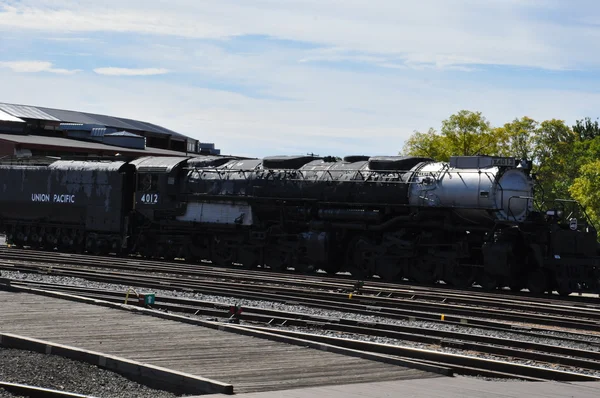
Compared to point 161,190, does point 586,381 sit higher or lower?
lower

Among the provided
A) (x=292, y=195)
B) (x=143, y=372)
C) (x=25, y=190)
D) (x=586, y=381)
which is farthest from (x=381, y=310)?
(x=25, y=190)

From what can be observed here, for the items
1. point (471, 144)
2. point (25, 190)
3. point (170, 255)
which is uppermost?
point (471, 144)

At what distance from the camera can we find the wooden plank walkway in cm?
879

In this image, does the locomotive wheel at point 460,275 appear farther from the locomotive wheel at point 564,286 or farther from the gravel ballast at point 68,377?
the gravel ballast at point 68,377

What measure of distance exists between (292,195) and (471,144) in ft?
160


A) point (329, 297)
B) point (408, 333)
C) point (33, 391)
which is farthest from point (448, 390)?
point (329, 297)

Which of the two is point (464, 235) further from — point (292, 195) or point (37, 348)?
point (37, 348)

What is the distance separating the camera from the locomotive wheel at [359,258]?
24.6 metres

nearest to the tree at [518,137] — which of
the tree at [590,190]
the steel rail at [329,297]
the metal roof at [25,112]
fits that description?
the tree at [590,190]

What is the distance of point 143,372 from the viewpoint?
8.78 meters

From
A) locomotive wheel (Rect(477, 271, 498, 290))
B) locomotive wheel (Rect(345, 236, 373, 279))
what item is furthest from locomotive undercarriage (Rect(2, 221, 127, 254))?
locomotive wheel (Rect(477, 271, 498, 290))

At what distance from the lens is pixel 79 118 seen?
270 ft

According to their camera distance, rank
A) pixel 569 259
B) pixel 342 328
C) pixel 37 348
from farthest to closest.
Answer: pixel 569 259
pixel 342 328
pixel 37 348

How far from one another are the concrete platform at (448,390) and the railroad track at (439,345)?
68 centimetres
